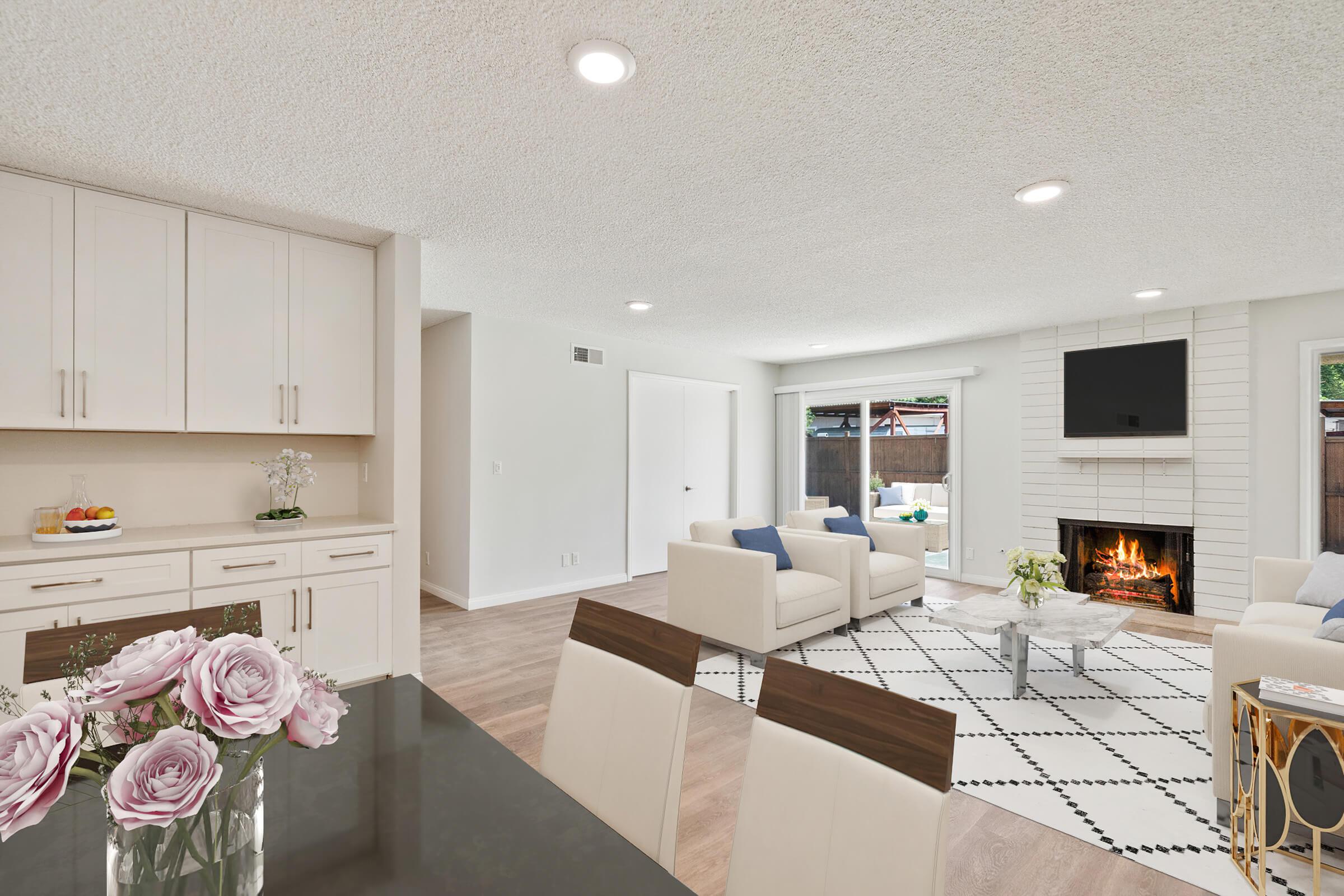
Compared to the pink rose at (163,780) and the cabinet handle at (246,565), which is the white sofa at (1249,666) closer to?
the pink rose at (163,780)

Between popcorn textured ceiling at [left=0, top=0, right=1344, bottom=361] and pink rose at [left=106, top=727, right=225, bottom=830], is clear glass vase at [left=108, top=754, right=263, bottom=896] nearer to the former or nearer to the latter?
pink rose at [left=106, top=727, right=225, bottom=830]

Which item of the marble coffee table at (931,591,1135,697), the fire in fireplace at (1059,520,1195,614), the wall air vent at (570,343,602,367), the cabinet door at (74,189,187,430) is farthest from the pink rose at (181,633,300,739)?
the fire in fireplace at (1059,520,1195,614)

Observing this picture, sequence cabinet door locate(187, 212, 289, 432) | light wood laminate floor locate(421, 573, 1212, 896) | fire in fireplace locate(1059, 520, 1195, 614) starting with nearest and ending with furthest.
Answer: light wood laminate floor locate(421, 573, 1212, 896) → cabinet door locate(187, 212, 289, 432) → fire in fireplace locate(1059, 520, 1195, 614)

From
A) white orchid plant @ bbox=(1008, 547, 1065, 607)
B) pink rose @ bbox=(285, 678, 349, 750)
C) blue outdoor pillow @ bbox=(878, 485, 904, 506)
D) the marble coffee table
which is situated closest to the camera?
pink rose @ bbox=(285, 678, 349, 750)

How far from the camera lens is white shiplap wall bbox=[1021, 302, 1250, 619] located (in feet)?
15.4

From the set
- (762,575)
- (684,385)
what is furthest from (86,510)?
(684,385)

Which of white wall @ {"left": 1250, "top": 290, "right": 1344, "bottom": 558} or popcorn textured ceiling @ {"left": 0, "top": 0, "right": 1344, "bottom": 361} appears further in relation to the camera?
white wall @ {"left": 1250, "top": 290, "right": 1344, "bottom": 558}

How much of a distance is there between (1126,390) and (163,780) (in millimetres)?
6291

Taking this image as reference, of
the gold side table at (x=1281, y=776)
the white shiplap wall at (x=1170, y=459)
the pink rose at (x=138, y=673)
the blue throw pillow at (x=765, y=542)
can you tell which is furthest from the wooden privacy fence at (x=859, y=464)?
the pink rose at (x=138, y=673)

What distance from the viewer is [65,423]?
2.64 m

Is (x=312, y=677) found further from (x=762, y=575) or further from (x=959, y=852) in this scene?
(x=762, y=575)

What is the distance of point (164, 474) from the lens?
10.4 feet

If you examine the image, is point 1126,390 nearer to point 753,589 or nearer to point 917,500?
point 917,500

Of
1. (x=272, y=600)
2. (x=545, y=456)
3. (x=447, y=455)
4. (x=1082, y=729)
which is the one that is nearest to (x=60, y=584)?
(x=272, y=600)
